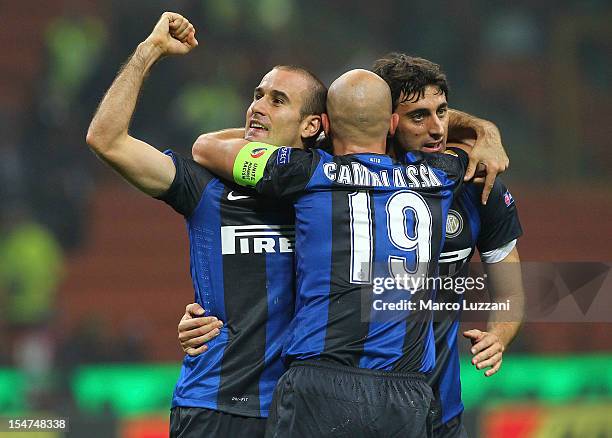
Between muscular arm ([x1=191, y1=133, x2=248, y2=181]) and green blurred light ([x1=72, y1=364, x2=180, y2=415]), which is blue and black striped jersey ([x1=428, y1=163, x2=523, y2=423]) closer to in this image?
muscular arm ([x1=191, y1=133, x2=248, y2=181])

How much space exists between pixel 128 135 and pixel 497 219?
1422mm

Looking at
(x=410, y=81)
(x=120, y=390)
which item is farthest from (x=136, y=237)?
(x=410, y=81)

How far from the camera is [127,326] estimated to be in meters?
10.3

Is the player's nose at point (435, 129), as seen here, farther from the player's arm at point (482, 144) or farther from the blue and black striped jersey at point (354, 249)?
→ the blue and black striped jersey at point (354, 249)

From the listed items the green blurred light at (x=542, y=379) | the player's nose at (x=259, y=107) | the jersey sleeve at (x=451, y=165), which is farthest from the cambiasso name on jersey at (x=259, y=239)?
the green blurred light at (x=542, y=379)

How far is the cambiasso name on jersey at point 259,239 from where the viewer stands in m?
3.39

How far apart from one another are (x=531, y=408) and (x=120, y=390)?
3.14 metres

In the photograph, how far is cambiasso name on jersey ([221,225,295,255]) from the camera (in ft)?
11.1

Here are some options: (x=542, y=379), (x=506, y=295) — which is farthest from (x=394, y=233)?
(x=542, y=379)

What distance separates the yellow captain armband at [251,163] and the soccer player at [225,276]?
0.43 ft

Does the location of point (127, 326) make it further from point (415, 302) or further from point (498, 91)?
point (415, 302)

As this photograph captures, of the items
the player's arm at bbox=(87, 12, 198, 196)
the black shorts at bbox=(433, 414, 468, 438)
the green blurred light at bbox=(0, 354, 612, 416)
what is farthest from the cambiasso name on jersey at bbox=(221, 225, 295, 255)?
the green blurred light at bbox=(0, 354, 612, 416)

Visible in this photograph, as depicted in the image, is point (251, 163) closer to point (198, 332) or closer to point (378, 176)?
point (378, 176)

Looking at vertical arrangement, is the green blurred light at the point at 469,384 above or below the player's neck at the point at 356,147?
below
